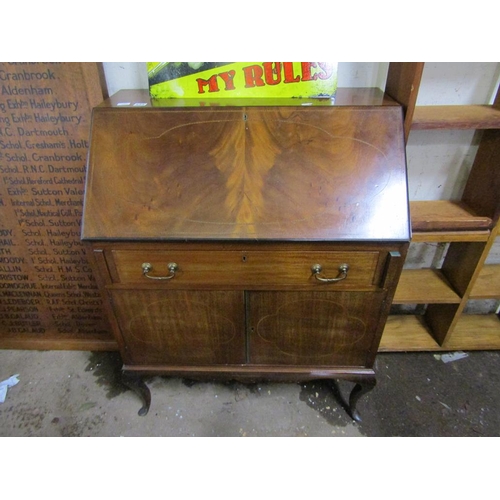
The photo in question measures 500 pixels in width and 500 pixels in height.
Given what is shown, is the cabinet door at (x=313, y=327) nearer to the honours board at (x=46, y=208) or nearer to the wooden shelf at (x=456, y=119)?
the wooden shelf at (x=456, y=119)

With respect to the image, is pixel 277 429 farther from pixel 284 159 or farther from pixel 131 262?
pixel 284 159

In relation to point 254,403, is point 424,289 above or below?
above

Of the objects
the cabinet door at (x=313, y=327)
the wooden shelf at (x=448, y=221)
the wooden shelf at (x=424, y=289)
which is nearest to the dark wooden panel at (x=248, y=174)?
the cabinet door at (x=313, y=327)

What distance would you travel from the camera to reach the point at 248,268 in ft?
3.57

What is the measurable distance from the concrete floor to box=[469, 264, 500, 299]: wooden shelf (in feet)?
1.31

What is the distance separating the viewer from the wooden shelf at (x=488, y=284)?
64.5 inches

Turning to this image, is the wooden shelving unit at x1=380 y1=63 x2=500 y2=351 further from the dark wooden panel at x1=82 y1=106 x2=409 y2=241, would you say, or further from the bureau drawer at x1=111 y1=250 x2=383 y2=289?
the bureau drawer at x1=111 y1=250 x2=383 y2=289

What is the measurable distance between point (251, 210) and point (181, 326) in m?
0.52

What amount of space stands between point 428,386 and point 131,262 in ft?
5.08

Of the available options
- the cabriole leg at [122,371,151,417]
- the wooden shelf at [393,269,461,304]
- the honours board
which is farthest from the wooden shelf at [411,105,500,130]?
the cabriole leg at [122,371,151,417]

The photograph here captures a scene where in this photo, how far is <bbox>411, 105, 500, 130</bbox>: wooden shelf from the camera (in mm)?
1218

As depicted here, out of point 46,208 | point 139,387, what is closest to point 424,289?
point 139,387

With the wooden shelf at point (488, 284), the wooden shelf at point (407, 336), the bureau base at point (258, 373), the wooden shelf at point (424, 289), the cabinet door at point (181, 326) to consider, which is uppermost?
the cabinet door at point (181, 326)

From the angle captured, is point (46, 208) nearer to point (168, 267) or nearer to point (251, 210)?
point (168, 267)
